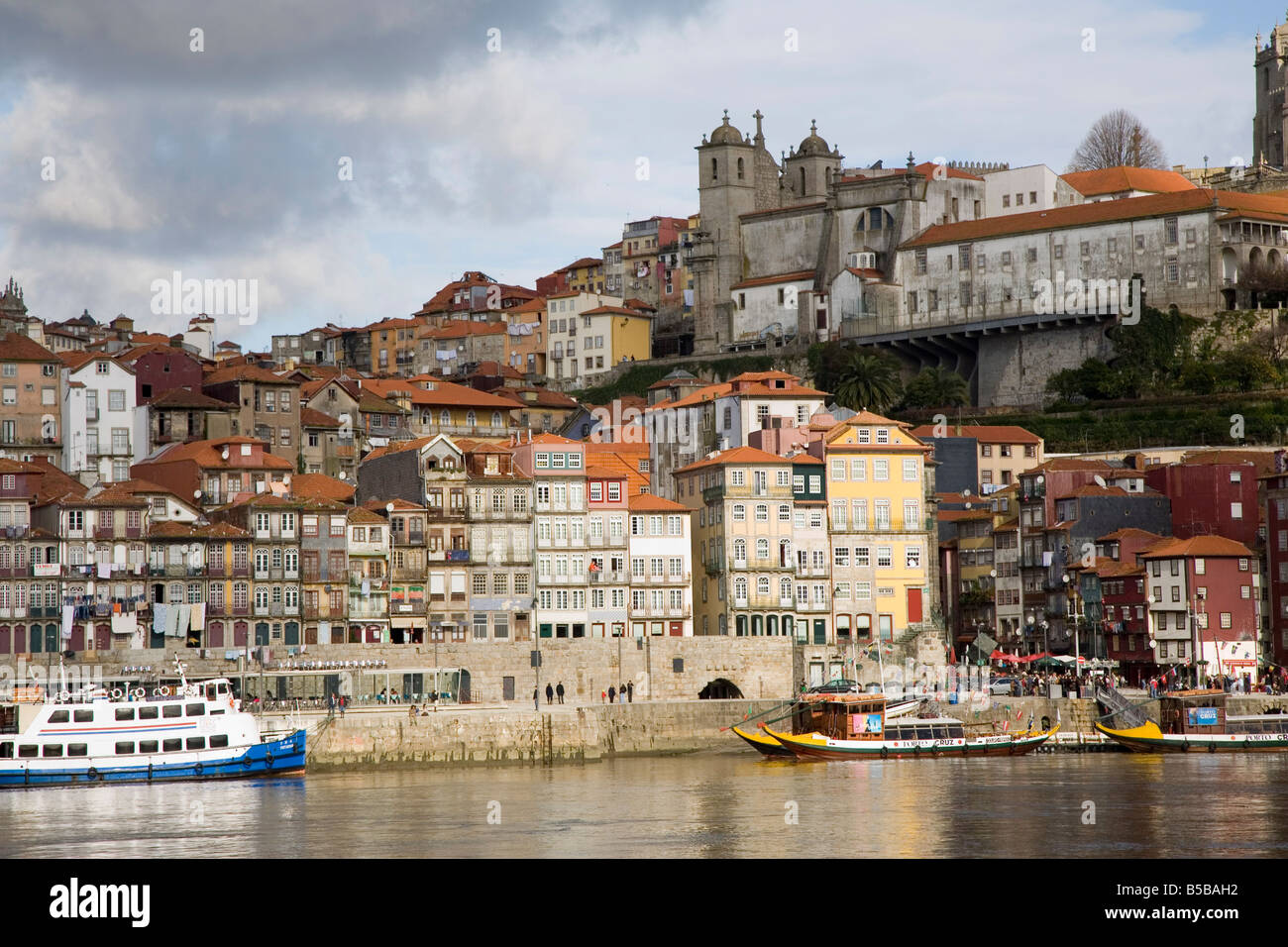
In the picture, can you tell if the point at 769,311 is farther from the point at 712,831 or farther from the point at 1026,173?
the point at 712,831

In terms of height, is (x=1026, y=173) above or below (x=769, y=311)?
above

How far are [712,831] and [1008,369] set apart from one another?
3057 inches

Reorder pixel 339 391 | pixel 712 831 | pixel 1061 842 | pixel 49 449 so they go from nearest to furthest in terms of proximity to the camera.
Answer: pixel 1061 842 → pixel 712 831 → pixel 49 449 → pixel 339 391

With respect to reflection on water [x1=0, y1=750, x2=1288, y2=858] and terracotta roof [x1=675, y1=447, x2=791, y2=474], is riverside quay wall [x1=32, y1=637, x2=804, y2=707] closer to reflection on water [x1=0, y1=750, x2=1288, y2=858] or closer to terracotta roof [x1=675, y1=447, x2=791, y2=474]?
terracotta roof [x1=675, y1=447, x2=791, y2=474]

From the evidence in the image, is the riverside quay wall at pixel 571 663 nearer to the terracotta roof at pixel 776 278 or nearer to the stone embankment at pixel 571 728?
the stone embankment at pixel 571 728

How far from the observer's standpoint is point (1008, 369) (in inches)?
4547

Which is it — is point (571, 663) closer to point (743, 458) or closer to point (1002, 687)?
point (743, 458)

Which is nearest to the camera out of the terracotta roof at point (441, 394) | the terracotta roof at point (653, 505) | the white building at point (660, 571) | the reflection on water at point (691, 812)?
the reflection on water at point (691, 812)

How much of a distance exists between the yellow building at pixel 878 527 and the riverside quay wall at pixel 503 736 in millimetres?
14220

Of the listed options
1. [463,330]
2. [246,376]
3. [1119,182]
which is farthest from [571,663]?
[463,330]

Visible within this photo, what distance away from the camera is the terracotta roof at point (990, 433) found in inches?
4031

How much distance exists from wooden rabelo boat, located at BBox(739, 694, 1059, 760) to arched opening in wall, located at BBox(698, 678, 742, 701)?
5755 mm

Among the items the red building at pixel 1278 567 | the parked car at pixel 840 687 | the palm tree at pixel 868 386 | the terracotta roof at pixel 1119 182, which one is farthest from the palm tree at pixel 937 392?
the parked car at pixel 840 687
